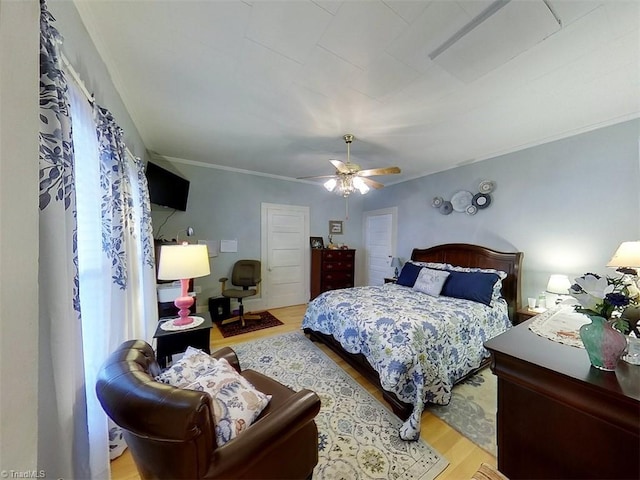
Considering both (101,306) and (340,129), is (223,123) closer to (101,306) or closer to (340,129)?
(340,129)

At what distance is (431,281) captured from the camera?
3074 millimetres

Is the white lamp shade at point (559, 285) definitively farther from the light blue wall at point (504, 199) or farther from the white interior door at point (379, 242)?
the white interior door at point (379, 242)

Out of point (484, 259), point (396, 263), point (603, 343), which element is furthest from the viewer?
point (396, 263)

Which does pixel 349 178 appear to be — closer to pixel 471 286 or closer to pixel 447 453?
pixel 471 286

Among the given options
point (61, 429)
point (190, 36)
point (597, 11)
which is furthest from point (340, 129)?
point (61, 429)

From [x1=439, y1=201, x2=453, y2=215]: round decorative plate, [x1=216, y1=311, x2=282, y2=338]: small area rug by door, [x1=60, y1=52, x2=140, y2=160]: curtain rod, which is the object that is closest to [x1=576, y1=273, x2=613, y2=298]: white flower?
[x1=60, y1=52, x2=140, y2=160]: curtain rod

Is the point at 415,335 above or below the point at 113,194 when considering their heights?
below

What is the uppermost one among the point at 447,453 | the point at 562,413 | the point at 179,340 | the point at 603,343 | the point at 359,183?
the point at 359,183

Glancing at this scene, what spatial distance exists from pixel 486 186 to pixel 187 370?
3972 millimetres

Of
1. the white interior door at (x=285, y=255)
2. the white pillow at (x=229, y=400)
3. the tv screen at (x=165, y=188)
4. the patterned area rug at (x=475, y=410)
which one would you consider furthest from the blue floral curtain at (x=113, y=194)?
the white interior door at (x=285, y=255)

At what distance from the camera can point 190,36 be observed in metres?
1.44

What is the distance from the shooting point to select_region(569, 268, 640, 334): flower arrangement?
89 centimetres

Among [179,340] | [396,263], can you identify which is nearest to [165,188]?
[179,340]

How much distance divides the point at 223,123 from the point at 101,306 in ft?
6.66
